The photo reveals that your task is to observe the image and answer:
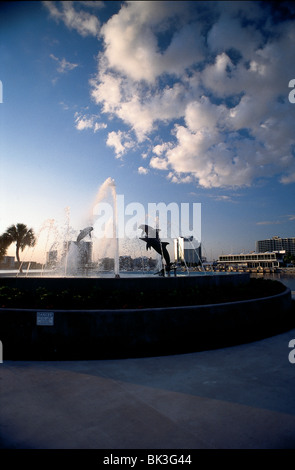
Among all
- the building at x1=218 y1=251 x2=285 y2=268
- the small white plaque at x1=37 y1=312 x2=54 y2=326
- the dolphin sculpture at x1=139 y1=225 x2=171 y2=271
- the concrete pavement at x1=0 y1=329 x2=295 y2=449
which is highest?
the dolphin sculpture at x1=139 y1=225 x2=171 y2=271

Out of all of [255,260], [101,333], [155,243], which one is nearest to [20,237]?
[155,243]

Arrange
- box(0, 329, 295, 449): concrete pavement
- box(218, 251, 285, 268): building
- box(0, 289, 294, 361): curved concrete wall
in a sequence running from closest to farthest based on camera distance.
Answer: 1. box(0, 329, 295, 449): concrete pavement
2. box(0, 289, 294, 361): curved concrete wall
3. box(218, 251, 285, 268): building

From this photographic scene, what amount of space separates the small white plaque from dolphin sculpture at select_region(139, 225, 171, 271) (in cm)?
954

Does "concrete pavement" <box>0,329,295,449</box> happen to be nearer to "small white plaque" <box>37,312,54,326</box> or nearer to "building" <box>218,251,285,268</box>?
"small white plaque" <box>37,312,54,326</box>

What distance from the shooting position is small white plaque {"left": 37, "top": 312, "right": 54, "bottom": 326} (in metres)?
6.61

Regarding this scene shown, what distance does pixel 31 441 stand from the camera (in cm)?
327

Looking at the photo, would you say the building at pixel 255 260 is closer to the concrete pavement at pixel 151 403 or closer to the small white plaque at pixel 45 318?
the concrete pavement at pixel 151 403

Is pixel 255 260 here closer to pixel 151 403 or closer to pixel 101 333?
pixel 101 333

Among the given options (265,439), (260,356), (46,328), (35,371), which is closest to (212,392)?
(265,439)

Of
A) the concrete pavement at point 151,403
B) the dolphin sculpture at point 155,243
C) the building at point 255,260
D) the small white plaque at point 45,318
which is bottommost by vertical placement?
the building at point 255,260

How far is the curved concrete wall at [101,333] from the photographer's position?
21.5ft

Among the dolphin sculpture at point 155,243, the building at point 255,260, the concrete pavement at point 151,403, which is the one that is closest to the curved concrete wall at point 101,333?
the concrete pavement at point 151,403

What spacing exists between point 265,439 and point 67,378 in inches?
144

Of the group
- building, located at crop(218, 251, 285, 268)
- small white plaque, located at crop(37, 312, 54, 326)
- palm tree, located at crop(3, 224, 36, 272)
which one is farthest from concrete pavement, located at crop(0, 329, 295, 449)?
building, located at crop(218, 251, 285, 268)
